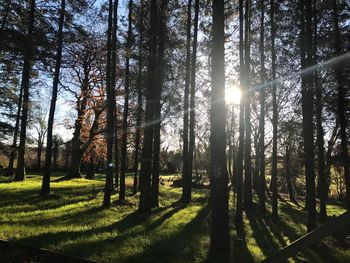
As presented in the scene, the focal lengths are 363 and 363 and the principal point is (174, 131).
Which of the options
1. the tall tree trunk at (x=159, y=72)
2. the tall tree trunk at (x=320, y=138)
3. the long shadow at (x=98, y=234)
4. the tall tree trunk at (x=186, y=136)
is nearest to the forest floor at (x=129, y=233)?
the long shadow at (x=98, y=234)

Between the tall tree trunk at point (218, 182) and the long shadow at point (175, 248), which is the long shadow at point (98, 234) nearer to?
the long shadow at point (175, 248)

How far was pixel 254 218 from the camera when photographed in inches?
680

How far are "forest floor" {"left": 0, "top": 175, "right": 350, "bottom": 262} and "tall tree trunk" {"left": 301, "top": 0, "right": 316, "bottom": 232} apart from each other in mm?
1358

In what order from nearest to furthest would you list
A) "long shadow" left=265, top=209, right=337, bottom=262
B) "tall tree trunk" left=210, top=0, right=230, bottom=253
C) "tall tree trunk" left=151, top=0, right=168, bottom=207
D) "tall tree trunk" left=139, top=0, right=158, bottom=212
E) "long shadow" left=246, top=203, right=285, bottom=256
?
"tall tree trunk" left=210, top=0, right=230, bottom=253 < "long shadow" left=265, top=209, right=337, bottom=262 < "long shadow" left=246, top=203, right=285, bottom=256 < "tall tree trunk" left=139, top=0, right=158, bottom=212 < "tall tree trunk" left=151, top=0, right=168, bottom=207

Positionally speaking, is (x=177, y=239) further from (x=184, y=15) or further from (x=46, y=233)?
(x=184, y=15)

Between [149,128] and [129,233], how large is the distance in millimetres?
5033

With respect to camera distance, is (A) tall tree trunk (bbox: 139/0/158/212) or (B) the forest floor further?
(A) tall tree trunk (bbox: 139/0/158/212)

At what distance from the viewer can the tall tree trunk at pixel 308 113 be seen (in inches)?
505

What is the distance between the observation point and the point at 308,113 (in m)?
13.0

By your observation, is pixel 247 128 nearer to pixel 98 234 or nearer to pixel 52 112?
pixel 52 112

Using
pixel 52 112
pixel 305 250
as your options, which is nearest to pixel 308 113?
pixel 305 250

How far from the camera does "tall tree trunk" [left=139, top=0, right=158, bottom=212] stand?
14.2 m

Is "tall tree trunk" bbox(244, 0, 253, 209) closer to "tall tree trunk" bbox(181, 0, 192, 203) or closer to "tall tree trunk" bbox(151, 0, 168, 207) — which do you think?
"tall tree trunk" bbox(181, 0, 192, 203)

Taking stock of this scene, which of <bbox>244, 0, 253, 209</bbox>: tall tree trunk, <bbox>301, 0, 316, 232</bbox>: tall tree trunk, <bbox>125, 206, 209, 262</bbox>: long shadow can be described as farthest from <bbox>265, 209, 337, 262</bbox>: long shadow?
<bbox>244, 0, 253, 209</bbox>: tall tree trunk
